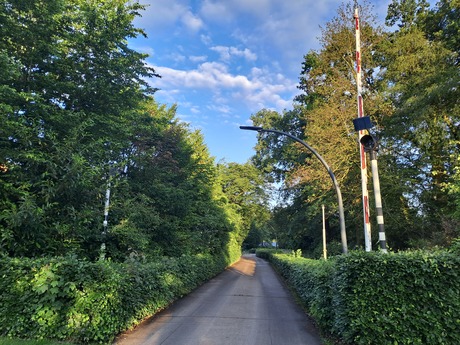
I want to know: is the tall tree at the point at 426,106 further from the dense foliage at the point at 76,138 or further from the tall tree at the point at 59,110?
the tall tree at the point at 59,110

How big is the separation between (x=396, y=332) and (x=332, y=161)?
47.2ft

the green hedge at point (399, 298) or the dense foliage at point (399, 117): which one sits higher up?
the dense foliage at point (399, 117)

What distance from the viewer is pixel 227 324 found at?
8328 millimetres

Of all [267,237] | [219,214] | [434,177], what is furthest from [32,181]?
[267,237]

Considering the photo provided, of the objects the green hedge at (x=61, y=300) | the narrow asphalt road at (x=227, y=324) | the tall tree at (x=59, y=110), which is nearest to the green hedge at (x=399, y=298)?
the narrow asphalt road at (x=227, y=324)

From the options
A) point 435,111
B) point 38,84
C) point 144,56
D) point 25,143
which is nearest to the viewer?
point 25,143

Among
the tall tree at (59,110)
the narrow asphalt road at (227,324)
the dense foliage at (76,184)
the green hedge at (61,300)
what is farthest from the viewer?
the tall tree at (59,110)

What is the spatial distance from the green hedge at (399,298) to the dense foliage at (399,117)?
493 inches

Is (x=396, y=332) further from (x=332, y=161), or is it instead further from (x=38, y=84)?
(x=332, y=161)

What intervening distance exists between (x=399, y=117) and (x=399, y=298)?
1591 cm

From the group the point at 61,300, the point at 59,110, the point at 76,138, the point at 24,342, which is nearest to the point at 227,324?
the point at 61,300

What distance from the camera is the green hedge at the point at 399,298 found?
505 cm

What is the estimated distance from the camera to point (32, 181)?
9016 millimetres

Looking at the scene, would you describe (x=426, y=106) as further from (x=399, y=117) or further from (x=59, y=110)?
(x=59, y=110)
